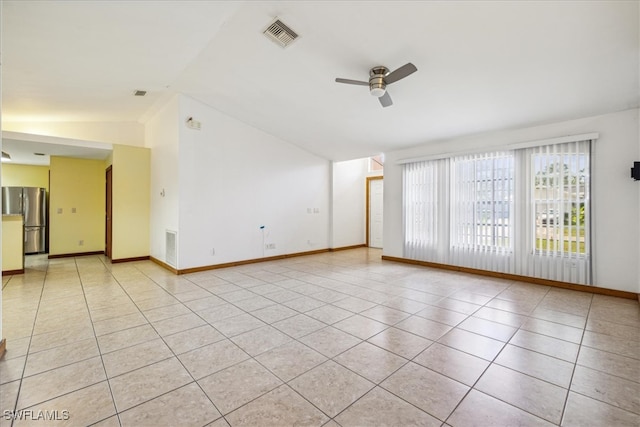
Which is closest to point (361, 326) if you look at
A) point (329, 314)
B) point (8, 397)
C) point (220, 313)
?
point (329, 314)

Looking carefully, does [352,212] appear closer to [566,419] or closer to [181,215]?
[181,215]

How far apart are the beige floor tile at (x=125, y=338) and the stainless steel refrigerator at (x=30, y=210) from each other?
6888mm

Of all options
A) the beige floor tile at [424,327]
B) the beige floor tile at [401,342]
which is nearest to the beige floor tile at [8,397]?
the beige floor tile at [401,342]

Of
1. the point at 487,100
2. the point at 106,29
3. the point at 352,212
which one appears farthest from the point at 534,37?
the point at 352,212

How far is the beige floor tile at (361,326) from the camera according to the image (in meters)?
2.79

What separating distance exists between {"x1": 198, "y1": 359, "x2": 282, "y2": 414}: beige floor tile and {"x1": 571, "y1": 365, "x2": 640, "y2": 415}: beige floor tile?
7.23 ft

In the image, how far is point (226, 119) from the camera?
586 cm

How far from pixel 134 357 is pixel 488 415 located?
2694mm

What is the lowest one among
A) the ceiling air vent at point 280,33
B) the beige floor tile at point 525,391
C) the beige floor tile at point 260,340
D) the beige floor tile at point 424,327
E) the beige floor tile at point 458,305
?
the beige floor tile at point 525,391

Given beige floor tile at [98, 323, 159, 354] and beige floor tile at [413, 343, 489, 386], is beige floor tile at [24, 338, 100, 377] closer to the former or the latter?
beige floor tile at [98, 323, 159, 354]

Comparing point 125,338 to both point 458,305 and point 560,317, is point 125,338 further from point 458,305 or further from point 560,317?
point 560,317

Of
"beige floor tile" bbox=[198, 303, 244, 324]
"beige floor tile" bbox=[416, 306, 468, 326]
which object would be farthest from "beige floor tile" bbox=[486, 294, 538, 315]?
"beige floor tile" bbox=[198, 303, 244, 324]

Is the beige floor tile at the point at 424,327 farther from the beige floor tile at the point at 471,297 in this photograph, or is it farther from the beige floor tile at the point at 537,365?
the beige floor tile at the point at 471,297

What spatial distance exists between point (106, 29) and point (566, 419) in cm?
521
